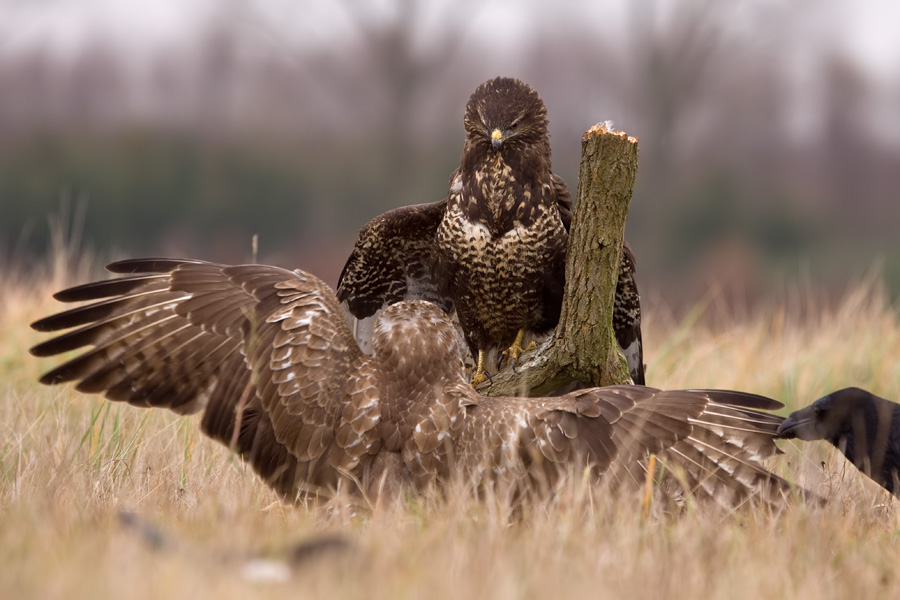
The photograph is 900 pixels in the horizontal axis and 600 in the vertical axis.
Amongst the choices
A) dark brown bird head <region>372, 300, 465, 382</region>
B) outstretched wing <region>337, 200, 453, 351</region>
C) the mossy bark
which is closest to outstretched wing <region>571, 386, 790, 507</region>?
dark brown bird head <region>372, 300, 465, 382</region>

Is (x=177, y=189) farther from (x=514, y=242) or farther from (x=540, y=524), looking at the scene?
(x=540, y=524)

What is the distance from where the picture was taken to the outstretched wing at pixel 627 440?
3.57m

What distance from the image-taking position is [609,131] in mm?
4402

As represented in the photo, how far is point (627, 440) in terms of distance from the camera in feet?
11.7

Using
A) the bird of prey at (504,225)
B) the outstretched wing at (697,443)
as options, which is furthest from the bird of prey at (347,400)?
the bird of prey at (504,225)

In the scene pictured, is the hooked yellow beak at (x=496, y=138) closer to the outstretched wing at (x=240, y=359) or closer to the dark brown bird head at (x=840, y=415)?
the outstretched wing at (x=240, y=359)

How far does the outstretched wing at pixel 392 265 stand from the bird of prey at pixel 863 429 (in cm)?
178

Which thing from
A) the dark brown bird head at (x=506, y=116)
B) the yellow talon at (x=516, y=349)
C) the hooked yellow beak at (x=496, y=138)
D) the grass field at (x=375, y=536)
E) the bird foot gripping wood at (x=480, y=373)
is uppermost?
the dark brown bird head at (x=506, y=116)

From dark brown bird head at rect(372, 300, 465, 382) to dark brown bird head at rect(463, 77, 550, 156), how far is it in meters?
0.98

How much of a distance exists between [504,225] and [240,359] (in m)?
1.41

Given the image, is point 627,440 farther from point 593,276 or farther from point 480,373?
point 480,373

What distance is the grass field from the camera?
2.39m

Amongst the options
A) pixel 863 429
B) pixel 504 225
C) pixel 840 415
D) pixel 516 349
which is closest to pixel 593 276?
pixel 504 225

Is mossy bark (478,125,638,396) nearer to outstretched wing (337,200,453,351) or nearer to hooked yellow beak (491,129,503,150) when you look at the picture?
hooked yellow beak (491,129,503,150)
